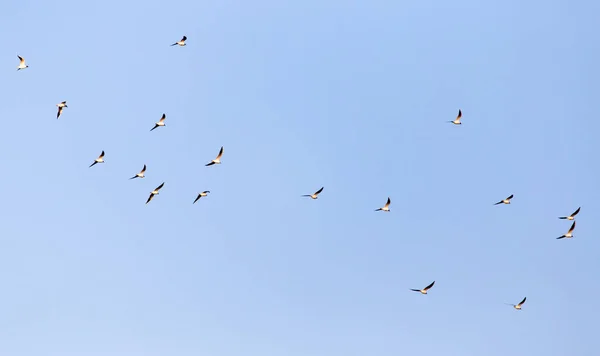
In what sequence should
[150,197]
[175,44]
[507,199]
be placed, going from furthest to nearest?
[507,199], [150,197], [175,44]

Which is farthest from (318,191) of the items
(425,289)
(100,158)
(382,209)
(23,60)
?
(23,60)

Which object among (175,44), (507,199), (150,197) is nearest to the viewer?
(175,44)

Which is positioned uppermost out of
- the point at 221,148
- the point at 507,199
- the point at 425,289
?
the point at 507,199

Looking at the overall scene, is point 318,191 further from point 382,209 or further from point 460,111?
point 460,111

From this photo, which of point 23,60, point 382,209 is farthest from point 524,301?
point 23,60

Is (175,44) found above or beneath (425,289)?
above

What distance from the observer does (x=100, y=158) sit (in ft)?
465

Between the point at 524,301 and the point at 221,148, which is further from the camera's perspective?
the point at 524,301

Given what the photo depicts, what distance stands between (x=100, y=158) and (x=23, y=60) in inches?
685

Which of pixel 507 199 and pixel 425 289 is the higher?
pixel 507 199

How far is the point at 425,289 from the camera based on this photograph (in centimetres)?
13912

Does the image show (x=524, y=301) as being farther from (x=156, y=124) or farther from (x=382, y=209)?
(x=156, y=124)

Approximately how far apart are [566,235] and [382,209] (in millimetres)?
25013

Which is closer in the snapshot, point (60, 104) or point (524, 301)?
point (60, 104)
